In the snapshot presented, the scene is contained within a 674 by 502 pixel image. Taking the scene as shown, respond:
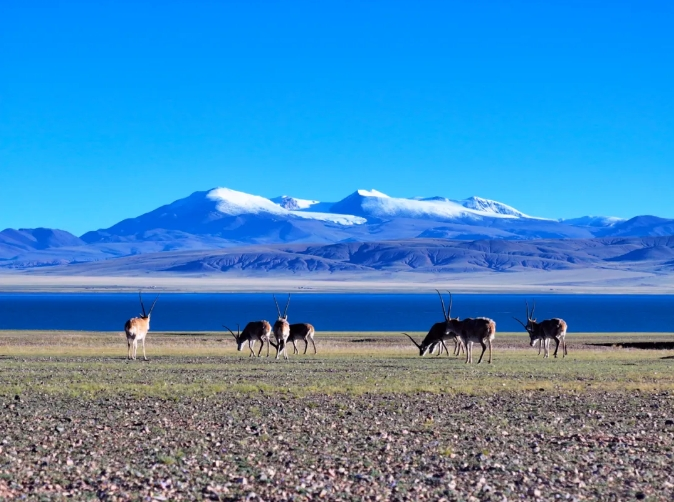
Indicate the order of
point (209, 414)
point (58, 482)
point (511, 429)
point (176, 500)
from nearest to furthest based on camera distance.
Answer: point (176, 500)
point (58, 482)
point (511, 429)
point (209, 414)

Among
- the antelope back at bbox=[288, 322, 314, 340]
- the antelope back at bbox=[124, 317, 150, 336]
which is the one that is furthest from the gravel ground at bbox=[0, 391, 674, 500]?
the antelope back at bbox=[288, 322, 314, 340]

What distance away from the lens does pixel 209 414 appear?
59.8 ft

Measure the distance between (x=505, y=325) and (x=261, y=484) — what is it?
87.0 m

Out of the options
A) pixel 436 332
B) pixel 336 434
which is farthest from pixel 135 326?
pixel 336 434

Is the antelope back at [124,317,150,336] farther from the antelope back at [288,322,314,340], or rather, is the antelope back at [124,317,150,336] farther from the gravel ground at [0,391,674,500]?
the gravel ground at [0,391,674,500]

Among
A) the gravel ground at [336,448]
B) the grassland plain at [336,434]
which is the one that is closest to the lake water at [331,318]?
the grassland plain at [336,434]

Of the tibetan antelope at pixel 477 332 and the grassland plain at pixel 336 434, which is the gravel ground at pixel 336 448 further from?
the tibetan antelope at pixel 477 332

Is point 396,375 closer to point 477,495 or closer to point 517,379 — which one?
point 517,379

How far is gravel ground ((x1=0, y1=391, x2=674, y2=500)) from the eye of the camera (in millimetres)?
12078

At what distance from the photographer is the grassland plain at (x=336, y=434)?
1222 cm

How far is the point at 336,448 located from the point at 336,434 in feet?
4.23

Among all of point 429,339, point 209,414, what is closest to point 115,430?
point 209,414

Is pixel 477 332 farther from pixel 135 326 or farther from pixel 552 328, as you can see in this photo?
pixel 135 326

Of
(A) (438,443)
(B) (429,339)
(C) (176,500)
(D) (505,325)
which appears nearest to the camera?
(C) (176,500)
